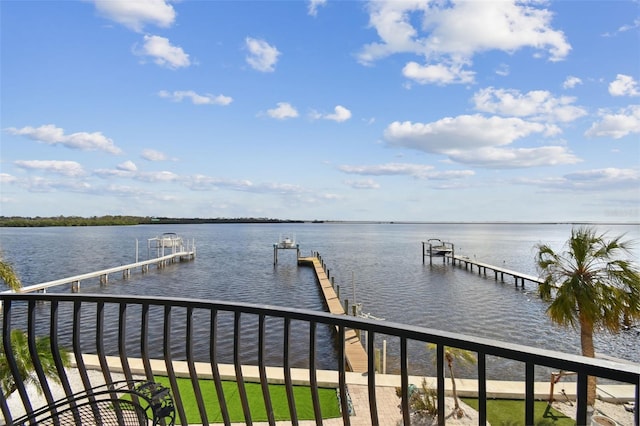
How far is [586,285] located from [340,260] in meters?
37.9

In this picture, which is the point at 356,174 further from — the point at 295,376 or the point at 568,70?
the point at 295,376

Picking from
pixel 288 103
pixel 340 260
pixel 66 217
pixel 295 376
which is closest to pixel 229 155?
pixel 288 103

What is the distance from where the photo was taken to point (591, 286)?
11.0 meters

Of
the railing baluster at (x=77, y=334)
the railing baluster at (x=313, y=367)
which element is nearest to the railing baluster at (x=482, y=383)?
the railing baluster at (x=313, y=367)

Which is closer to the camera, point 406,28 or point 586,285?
point 586,285

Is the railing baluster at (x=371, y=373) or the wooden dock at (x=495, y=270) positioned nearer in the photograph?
the railing baluster at (x=371, y=373)

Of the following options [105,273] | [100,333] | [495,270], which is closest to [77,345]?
[100,333]

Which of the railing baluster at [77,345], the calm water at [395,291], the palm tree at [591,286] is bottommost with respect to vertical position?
the calm water at [395,291]

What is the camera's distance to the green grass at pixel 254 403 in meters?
8.17

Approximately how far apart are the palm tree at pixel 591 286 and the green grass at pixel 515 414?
2.82 metres

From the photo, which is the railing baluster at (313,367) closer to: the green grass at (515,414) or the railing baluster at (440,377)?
the railing baluster at (440,377)

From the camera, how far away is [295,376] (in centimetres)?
1036

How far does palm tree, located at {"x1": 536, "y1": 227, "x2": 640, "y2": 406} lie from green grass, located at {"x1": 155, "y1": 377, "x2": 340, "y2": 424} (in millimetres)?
7186

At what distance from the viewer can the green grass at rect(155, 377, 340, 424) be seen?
8.17 m
